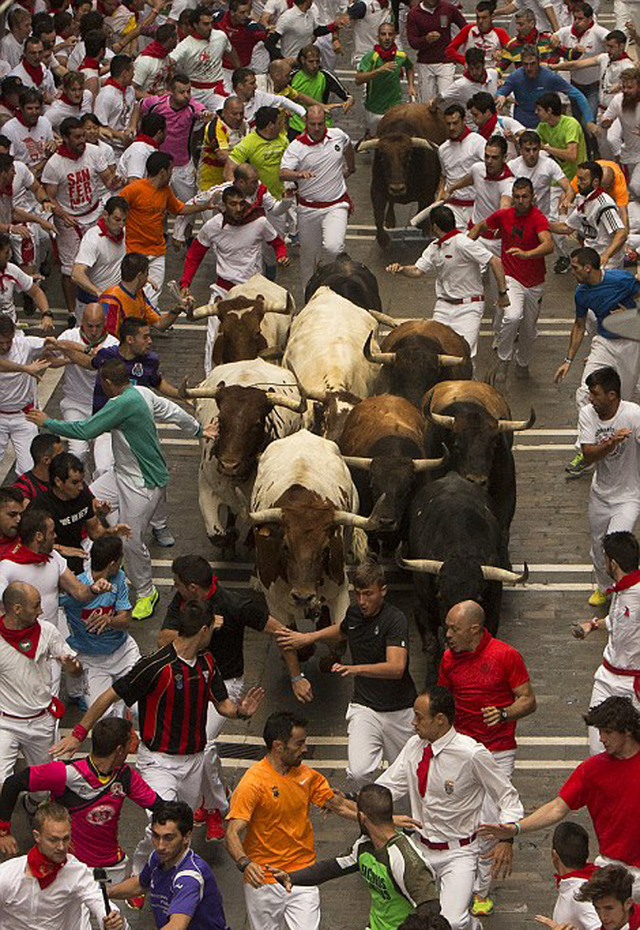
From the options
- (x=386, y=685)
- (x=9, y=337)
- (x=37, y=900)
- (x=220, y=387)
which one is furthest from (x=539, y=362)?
(x=37, y=900)

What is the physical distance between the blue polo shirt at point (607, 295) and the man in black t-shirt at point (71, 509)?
524cm

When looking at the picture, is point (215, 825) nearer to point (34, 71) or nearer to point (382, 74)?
point (34, 71)

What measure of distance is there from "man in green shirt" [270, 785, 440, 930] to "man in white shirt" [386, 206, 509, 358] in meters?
9.31

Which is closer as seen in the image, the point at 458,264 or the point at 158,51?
the point at 458,264

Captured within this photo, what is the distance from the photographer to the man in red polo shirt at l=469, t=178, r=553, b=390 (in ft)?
69.2

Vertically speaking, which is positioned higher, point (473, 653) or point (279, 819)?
point (473, 653)

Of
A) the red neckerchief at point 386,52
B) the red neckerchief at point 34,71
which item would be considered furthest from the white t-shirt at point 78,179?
the red neckerchief at point 386,52

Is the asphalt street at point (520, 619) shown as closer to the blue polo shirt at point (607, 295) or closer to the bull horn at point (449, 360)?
the bull horn at point (449, 360)

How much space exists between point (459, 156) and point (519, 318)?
10.0ft

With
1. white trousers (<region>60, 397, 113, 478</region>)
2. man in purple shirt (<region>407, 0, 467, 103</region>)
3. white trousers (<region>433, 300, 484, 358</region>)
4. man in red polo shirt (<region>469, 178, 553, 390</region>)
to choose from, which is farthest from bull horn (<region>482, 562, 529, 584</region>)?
man in purple shirt (<region>407, 0, 467, 103</region>)

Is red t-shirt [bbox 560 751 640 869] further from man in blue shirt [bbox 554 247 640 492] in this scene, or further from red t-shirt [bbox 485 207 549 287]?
red t-shirt [bbox 485 207 549 287]

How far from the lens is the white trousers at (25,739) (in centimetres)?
1435

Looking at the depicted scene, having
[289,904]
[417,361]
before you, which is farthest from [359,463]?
[289,904]

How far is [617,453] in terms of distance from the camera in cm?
1695
